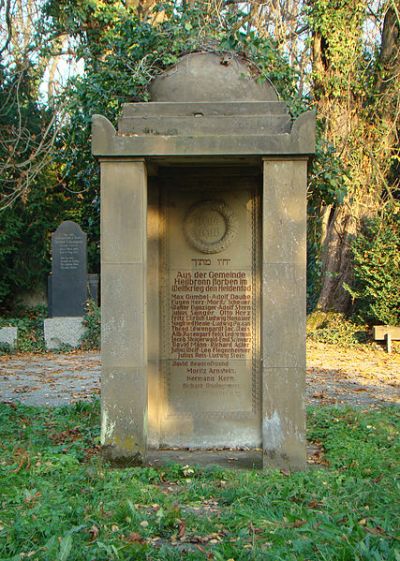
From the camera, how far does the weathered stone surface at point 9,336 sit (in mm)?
16141

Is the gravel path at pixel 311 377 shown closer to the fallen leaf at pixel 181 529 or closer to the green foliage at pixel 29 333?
the green foliage at pixel 29 333

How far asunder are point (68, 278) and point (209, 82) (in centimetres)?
1130

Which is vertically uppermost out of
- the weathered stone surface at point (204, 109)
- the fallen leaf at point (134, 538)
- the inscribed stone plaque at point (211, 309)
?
the weathered stone surface at point (204, 109)

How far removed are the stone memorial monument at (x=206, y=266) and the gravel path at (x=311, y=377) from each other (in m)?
2.96

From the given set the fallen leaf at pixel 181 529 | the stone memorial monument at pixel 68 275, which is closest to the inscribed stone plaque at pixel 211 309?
the fallen leaf at pixel 181 529

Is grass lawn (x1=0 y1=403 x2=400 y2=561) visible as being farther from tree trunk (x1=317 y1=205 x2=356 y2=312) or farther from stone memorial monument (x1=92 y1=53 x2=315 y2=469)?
tree trunk (x1=317 y1=205 x2=356 y2=312)

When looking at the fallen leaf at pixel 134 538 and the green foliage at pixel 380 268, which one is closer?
the fallen leaf at pixel 134 538

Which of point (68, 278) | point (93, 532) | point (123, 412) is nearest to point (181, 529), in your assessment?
point (93, 532)

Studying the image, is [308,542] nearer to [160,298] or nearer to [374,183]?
[160,298]

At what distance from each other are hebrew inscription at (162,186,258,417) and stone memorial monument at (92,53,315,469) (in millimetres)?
10

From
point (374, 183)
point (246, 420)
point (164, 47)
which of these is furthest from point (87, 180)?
point (374, 183)

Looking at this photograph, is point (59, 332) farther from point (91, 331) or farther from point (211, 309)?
point (211, 309)

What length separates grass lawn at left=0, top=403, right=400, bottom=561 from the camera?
367 cm

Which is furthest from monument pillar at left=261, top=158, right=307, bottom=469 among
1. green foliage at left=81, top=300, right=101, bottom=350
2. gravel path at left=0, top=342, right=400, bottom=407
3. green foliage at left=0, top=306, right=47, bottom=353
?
green foliage at left=0, top=306, right=47, bottom=353
